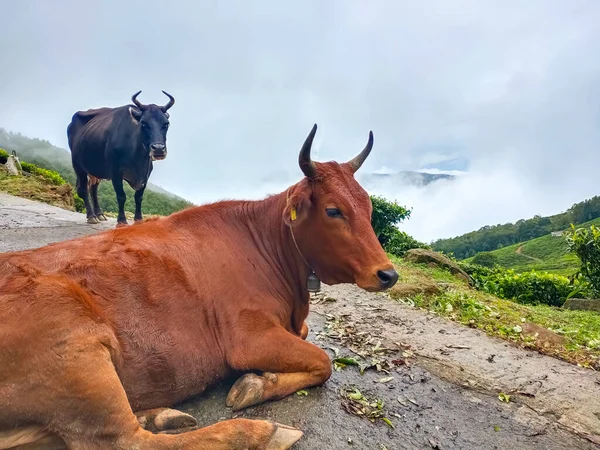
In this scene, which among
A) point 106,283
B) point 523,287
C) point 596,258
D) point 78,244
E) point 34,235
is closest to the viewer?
point 106,283

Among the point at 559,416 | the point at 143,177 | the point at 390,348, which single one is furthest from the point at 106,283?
the point at 143,177

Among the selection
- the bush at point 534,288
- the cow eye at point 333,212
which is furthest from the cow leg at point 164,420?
the bush at point 534,288

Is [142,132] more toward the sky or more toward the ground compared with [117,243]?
more toward the sky

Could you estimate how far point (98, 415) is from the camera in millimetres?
2748

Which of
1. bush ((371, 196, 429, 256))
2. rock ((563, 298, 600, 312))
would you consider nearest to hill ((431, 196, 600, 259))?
bush ((371, 196, 429, 256))

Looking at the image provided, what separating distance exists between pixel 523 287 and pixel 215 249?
11675 millimetres

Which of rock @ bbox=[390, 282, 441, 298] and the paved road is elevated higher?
rock @ bbox=[390, 282, 441, 298]

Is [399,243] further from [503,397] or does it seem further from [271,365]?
[271,365]

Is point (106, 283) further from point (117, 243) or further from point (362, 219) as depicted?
point (362, 219)

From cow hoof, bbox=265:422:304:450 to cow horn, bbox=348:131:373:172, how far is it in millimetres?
2547

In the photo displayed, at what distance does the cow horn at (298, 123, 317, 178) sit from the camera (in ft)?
13.1

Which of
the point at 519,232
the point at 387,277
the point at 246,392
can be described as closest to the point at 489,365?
the point at 387,277

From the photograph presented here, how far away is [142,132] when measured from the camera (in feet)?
35.9

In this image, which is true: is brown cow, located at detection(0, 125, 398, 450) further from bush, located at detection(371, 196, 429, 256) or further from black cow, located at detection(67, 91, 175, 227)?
bush, located at detection(371, 196, 429, 256)
